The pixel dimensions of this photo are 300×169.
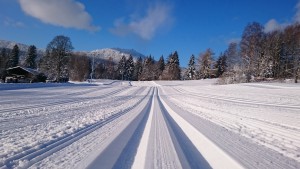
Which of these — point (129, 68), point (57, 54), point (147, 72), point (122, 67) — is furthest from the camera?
point (129, 68)

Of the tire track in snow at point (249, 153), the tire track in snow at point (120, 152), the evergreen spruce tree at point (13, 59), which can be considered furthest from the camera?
the evergreen spruce tree at point (13, 59)

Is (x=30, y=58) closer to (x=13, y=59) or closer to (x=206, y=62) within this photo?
(x=13, y=59)

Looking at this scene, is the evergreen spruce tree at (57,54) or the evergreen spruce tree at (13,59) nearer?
the evergreen spruce tree at (57,54)

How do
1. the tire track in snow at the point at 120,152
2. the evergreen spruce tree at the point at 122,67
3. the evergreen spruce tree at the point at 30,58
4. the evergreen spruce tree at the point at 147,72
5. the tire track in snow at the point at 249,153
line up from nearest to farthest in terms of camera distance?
1. the tire track in snow at the point at 120,152
2. the tire track in snow at the point at 249,153
3. the evergreen spruce tree at the point at 30,58
4. the evergreen spruce tree at the point at 147,72
5. the evergreen spruce tree at the point at 122,67

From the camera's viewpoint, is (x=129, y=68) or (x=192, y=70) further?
(x=129, y=68)

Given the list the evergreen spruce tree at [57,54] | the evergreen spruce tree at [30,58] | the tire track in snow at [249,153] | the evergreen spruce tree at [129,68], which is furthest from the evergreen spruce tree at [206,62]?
the tire track in snow at [249,153]

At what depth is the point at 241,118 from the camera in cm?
1134

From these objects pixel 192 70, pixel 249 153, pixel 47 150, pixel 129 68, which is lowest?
pixel 249 153

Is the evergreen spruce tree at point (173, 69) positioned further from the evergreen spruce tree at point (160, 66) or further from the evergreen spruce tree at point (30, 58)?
the evergreen spruce tree at point (30, 58)

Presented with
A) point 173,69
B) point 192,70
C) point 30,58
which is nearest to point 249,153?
point 192,70

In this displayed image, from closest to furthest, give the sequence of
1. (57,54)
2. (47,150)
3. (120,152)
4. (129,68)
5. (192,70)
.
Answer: (47,150), (120,152), (57,54), (192,70), (129,68)

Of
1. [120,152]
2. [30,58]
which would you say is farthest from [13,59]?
[120,152]

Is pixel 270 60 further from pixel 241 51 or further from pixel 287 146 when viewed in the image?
pixel 287 146

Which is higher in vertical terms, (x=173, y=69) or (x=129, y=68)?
(x=129, y=68)
